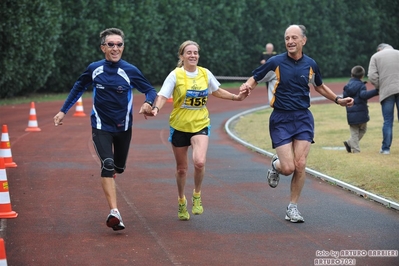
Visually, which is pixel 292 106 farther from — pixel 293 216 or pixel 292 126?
pixel 293 216

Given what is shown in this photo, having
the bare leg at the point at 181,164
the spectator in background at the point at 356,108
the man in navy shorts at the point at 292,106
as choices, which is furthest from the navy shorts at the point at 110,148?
the spectator in background at the point at 356,108

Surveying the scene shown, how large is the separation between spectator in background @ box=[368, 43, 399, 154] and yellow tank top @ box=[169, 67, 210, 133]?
6.51 m

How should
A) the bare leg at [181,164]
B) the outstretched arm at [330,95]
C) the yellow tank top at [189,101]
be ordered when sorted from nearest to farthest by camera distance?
the yellow tank top at [189,101] < the bare leg at [181,164] < the outstretched arm at [330,95]

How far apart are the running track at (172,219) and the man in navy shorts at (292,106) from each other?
64 cm

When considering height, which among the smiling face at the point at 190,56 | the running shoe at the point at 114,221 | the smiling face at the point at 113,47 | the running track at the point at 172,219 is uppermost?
the smiling face at the point at 113,47

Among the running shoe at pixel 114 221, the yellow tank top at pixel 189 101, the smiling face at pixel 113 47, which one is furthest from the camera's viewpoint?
the yellow tank top at pixel 189 101

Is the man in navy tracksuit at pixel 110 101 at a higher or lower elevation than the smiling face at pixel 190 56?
lower

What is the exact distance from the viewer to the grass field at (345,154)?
12.5 meters

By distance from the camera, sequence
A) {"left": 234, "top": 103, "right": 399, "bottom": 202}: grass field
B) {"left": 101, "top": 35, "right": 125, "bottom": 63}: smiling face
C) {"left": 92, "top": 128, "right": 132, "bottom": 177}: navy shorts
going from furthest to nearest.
A: 1. {"left": 234, "top": 103, "right": 399, "bottom": 202}: grass field
2. {"left": 101, "top": 35, "right": 125, "bottom": 63}: smiling face
3. {"left": 92, "top": 128, "right": 132, "bottom": 177}: navy shorts

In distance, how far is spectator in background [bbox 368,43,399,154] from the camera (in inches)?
609

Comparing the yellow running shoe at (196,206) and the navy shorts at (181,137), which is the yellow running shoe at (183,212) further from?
the navy shorts at (181,137)

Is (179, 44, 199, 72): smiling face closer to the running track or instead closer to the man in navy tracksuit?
the man in navy tracksuit

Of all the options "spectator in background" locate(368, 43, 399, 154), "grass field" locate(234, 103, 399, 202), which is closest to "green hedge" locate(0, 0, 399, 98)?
"grass field" locate(234, 103, 399, 202)

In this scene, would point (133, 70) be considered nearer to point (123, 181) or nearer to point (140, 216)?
point (140, 216)
